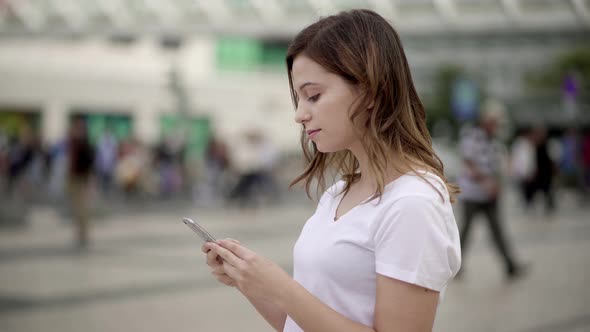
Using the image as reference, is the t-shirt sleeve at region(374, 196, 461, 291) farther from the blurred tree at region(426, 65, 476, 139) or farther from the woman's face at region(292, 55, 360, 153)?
the blurred tree at region(426, 65, 476, 139)

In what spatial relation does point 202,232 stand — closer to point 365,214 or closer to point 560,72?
point 365,214

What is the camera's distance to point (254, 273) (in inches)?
A: 67.8

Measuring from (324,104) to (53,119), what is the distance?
36.1m

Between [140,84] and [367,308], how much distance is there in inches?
1510

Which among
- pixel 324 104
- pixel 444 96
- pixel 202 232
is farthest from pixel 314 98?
pixel 444 96

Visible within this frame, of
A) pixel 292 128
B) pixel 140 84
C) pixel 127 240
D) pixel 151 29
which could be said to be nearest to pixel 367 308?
pixel 127 240

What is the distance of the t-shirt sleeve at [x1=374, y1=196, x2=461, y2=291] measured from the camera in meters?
1.67

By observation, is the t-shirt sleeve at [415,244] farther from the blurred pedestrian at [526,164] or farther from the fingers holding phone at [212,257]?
the blurred pedestrian at [526,164]

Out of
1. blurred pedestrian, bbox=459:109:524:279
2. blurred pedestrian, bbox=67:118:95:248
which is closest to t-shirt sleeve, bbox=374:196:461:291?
blurred pedestrian, bbox=459:109:524:279

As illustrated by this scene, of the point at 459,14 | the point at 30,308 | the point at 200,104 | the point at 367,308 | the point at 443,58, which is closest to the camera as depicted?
the point at 367,308

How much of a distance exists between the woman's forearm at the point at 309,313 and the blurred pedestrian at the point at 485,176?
24.3 feet

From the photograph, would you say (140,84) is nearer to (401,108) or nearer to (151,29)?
(151,29)

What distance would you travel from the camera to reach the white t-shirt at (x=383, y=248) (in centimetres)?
168

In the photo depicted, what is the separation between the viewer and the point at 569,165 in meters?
29.3
